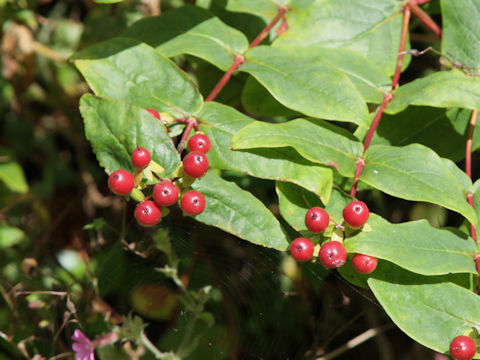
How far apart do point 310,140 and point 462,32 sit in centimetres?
49

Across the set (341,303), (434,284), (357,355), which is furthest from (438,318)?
(357,355)

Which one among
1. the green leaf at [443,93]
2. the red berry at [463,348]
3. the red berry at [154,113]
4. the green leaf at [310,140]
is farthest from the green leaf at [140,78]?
the red berry at [463,348]

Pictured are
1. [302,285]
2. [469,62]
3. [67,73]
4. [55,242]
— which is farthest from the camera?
[67,73]

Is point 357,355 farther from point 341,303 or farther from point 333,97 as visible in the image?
point 333,97

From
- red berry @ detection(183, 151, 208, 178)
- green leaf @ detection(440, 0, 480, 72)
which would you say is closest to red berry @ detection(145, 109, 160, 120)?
red berry @ detection(183, 151, 208, 178)

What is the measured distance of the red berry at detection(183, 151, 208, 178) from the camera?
970 millimetres

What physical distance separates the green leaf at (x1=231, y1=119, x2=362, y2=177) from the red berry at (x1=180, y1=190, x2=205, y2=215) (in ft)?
0.40

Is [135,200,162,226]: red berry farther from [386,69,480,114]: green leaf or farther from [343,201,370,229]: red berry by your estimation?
Answer: [386,69,480,114]: green leaf

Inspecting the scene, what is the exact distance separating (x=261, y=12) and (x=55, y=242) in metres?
1.14

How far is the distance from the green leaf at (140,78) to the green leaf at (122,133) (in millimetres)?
106

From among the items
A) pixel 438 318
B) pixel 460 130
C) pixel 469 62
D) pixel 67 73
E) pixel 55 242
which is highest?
pixel 469 62

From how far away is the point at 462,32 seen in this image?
1.26 metres

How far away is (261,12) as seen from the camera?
Answer: 4.59 feet

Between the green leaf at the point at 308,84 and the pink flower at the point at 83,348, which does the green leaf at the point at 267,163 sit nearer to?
the green leaf at the point at 308,84
